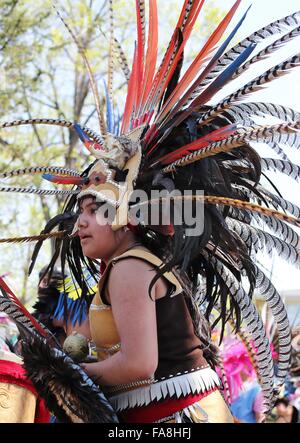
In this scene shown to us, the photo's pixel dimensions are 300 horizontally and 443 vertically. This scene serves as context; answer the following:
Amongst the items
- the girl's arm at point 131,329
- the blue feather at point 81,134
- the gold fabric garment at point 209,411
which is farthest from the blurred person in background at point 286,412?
the girl's arm at point 131,329

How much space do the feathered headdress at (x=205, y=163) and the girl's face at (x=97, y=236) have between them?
3.0 inches

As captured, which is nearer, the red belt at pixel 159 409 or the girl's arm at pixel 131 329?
the girl's arm at pixel 131 329

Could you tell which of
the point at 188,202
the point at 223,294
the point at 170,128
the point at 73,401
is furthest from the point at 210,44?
the point at 73,401

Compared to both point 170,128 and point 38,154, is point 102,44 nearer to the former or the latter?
point 38,154

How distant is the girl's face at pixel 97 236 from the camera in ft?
9.79

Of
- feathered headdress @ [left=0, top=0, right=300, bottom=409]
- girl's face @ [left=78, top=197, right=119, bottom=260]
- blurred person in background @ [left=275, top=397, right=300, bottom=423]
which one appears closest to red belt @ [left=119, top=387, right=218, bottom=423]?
feathered headdress @ [left=0, top=0, right=300, bottom=409]

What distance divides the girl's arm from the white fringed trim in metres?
0.10

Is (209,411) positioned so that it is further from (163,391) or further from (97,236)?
(97,236)

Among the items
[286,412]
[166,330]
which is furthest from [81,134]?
[286,412]

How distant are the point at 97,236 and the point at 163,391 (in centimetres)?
67

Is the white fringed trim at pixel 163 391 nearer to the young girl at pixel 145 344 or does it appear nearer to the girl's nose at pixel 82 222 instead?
the young girl at pixel 145 344

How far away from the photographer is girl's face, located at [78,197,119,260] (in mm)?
2984

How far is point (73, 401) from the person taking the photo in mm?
2678

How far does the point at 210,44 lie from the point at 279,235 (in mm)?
893
